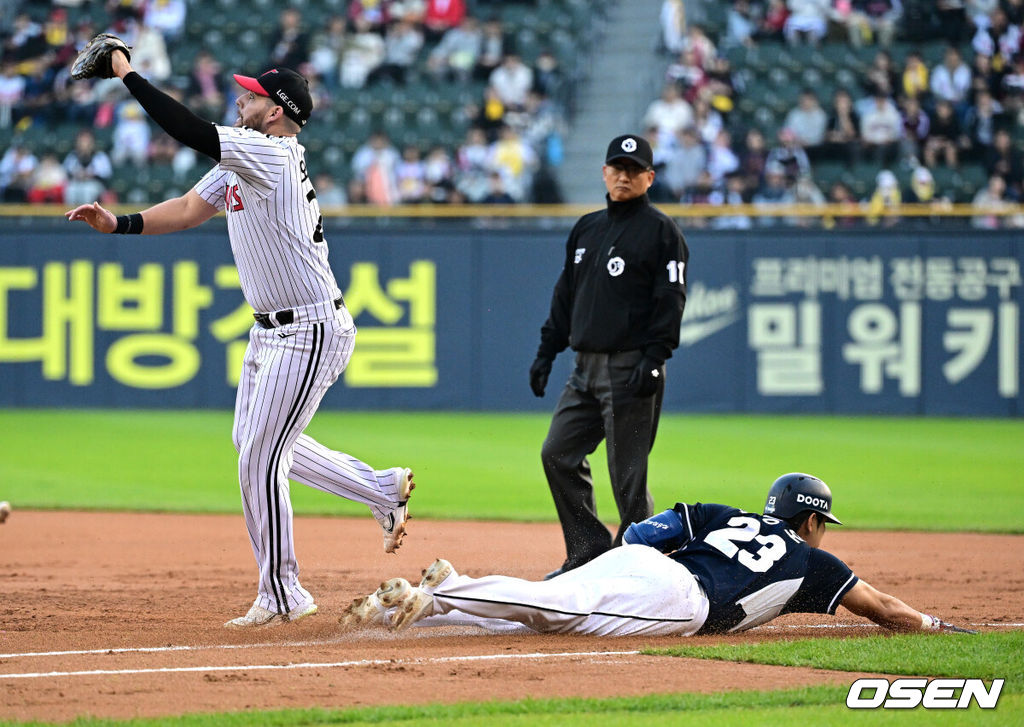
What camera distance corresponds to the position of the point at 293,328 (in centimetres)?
570

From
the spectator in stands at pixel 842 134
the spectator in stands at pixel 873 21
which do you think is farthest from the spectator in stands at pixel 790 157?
the spectator in stands at pixel 873 21

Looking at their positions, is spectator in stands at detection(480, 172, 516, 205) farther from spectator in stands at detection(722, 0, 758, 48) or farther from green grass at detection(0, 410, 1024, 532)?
spectator in stands at detection(722, 0, 758, 48)

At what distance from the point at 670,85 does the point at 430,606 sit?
14.0 m

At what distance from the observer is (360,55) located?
19266 millimetres

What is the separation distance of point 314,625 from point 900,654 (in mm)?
2307

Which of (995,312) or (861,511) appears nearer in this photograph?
(861,511)

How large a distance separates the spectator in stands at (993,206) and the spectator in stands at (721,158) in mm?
2855

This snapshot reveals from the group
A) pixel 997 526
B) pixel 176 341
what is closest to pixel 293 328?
pixel 997 526

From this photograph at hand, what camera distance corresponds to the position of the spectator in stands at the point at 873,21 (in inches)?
746

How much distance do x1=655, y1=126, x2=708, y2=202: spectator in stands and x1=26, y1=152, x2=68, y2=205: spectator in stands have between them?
7285 mm

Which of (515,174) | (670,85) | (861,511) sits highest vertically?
(670,85)

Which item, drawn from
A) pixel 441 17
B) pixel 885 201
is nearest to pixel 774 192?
pixel 885 201

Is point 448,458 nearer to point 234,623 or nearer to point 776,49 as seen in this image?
point 234,623

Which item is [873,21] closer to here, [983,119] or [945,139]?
[983,119]
